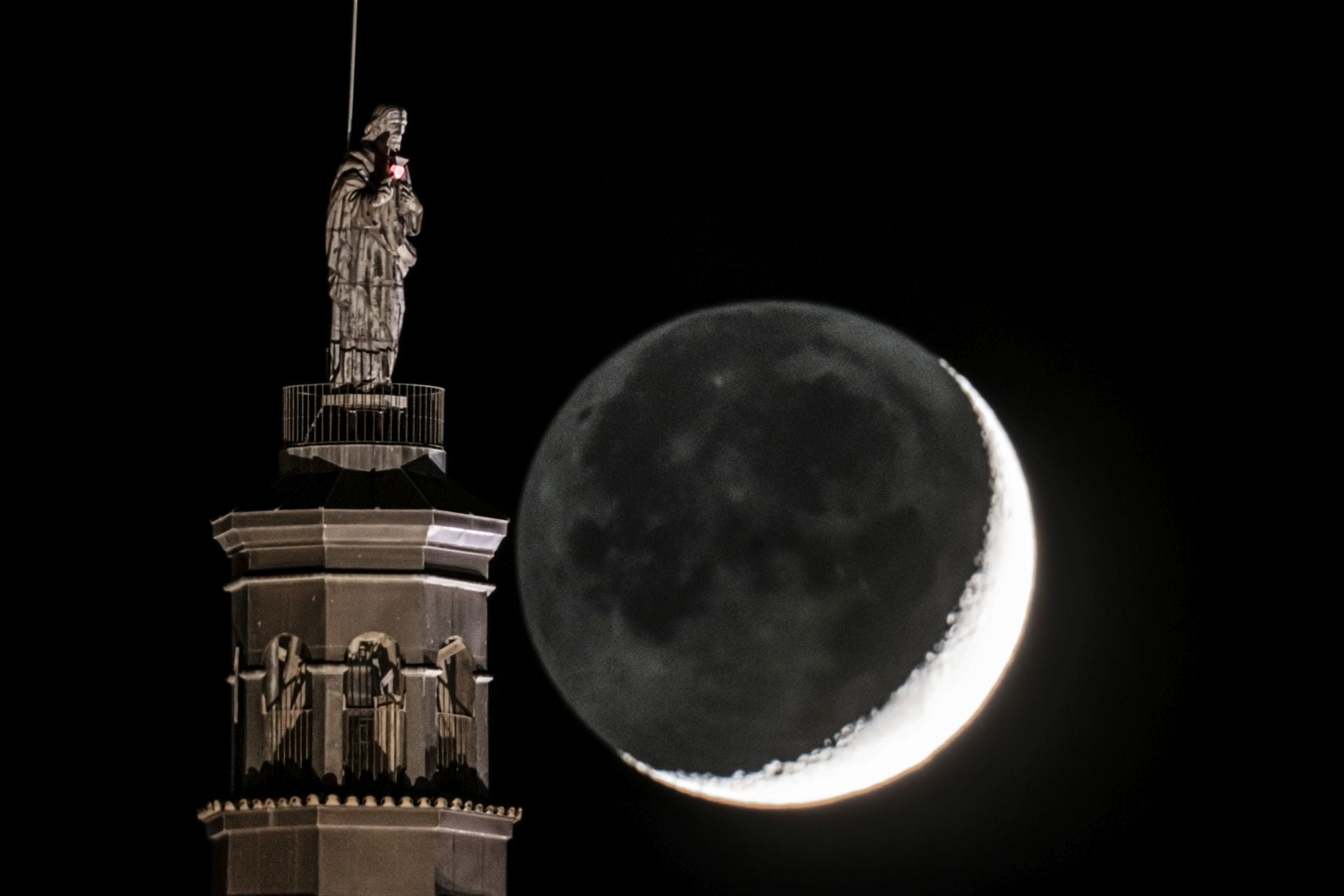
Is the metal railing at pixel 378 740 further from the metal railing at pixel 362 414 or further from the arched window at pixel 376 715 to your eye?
the metal railing at pixel 362 414

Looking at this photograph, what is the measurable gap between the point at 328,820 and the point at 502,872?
9.23ft

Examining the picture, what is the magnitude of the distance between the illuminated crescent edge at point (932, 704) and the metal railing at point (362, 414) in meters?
9.44

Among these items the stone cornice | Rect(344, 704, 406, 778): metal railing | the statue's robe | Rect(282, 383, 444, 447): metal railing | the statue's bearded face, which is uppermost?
the statue's bearded face

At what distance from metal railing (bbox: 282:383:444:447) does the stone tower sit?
0.76 feet

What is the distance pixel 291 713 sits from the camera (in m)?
67.4

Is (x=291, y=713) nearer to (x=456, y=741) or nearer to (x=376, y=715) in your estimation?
(x=376, y=715)

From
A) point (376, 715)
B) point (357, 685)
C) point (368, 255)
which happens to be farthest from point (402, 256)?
point (376, 715)

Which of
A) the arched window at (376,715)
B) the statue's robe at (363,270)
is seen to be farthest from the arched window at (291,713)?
the statue's robe at (363,270)

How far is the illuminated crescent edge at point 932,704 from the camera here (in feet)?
250

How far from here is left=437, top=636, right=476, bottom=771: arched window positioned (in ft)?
222

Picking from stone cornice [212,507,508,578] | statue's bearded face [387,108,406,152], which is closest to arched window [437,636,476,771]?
stone cornice [212,507,508,578]

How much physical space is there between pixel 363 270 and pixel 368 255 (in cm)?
21

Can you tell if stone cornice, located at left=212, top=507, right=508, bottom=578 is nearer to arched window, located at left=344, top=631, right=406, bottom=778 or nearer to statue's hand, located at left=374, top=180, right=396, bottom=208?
arched window, located at left=344, top=631, right=406, bottom=778

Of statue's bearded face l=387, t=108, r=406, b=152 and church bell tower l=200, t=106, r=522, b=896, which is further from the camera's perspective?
statue's bearded face l=387, t=108, r=406, b=152
